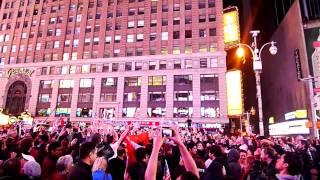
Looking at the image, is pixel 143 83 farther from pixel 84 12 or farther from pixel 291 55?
pixel 291 55

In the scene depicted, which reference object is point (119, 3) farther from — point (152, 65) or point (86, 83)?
point (86, 83)

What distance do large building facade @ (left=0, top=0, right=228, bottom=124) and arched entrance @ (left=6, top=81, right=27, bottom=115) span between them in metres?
0.24

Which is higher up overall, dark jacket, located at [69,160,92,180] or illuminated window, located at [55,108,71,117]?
illuminated window, located at [55,108,71,117]

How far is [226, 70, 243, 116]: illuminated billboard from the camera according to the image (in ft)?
134

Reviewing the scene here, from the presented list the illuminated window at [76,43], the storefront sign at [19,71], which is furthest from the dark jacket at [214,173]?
the storefront sign at [19,71]

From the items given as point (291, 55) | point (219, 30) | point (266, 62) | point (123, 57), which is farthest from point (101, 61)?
point (291, 55)

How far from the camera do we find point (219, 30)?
56875 mm

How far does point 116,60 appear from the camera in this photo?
5988 cm

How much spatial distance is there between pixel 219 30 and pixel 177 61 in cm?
1100

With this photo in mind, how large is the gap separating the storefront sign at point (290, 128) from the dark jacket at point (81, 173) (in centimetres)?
2846

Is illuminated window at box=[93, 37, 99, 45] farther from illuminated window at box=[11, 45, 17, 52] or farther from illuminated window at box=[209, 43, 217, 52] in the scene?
illuminated window at box=[209, 43, 217, 52]

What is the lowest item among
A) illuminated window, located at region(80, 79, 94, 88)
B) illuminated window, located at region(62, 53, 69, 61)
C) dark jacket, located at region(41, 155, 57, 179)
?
dark jacket, located at region(41, 155, 57, 179)

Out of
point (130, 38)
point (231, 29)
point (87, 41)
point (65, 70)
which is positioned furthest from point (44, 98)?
point (231, 29)

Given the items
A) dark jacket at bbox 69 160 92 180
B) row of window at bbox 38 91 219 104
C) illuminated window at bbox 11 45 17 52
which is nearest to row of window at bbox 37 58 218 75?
row of window at bbox 38 91 219 104
